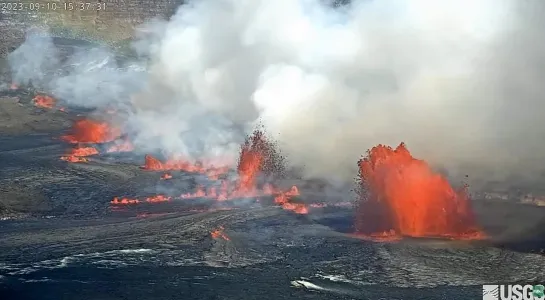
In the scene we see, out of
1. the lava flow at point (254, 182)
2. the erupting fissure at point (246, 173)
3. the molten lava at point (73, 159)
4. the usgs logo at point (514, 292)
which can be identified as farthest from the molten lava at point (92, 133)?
the usgs logo at point (514, 292)

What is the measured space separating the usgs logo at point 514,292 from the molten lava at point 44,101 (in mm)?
52781

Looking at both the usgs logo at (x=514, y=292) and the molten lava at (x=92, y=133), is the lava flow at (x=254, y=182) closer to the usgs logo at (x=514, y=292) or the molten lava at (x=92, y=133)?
the usgs logo at (x=514, y=292)

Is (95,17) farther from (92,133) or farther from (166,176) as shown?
(166,176)

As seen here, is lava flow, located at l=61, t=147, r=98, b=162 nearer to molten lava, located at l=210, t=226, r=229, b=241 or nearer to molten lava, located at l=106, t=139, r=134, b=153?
molten lava, located at l=106, t=139, r=134, b=153

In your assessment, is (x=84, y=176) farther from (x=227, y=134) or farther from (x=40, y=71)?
(x=40, y=71)

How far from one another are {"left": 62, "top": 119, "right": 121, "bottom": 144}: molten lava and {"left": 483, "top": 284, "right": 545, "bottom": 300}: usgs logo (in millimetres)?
35263

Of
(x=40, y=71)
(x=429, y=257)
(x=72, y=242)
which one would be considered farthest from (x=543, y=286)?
(x=40, y=71)

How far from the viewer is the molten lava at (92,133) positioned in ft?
170

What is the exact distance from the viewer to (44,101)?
223ft

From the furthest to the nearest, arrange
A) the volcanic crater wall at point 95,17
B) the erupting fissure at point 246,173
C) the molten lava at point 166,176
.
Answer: the volcanic crater wall at point 95,17 → the molten lava at point 166,176 → the erupting fissure at point 246,173

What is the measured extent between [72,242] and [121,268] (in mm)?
3948

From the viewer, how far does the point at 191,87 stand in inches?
2490

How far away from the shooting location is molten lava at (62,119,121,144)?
5178 cm

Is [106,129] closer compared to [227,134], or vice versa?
[227,134]
